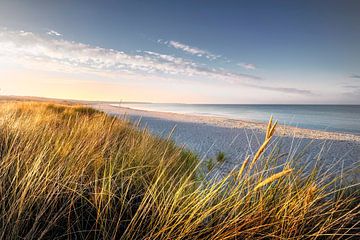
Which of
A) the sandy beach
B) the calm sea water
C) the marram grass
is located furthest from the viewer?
the calm sea water

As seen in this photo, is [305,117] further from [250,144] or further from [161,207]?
[161,207]

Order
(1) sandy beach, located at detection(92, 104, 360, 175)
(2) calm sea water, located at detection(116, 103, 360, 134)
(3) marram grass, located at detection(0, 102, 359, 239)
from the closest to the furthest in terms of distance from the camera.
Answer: (3) marram grass, located at detection(0, 102, 359, 239) → (1) sandy beach, located at detection(92, 104, 360, 175) → (2) calm sea water, located at detection(116, 103, 360, 134)

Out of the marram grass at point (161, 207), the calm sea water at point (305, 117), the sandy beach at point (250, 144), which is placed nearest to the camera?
the marram grass at point (161, 207)

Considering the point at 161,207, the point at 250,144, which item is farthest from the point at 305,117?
the point at 161,207

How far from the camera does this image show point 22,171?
1806 mm

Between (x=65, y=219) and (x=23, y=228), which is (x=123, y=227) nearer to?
(x=65, y=219)

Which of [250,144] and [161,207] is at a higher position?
[161,207]

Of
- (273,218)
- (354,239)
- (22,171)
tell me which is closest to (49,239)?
(22,171)

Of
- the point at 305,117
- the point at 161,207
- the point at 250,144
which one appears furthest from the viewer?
the point at 305,117

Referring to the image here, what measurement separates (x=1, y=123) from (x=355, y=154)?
8589mm

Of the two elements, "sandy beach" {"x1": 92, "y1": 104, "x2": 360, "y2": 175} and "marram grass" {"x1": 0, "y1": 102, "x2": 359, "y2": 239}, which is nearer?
"marram grass" {"x1": 0, "y1": 102, "x2": 359, "y2": 239}

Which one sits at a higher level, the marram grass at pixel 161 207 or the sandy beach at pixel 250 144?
the marram grass at pixel 161 207

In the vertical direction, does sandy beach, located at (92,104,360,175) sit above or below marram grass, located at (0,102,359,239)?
below

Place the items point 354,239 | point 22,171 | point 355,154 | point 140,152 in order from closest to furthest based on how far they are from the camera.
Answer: point 354,239 → point 22,171 → point 140,152 → point 355,154
